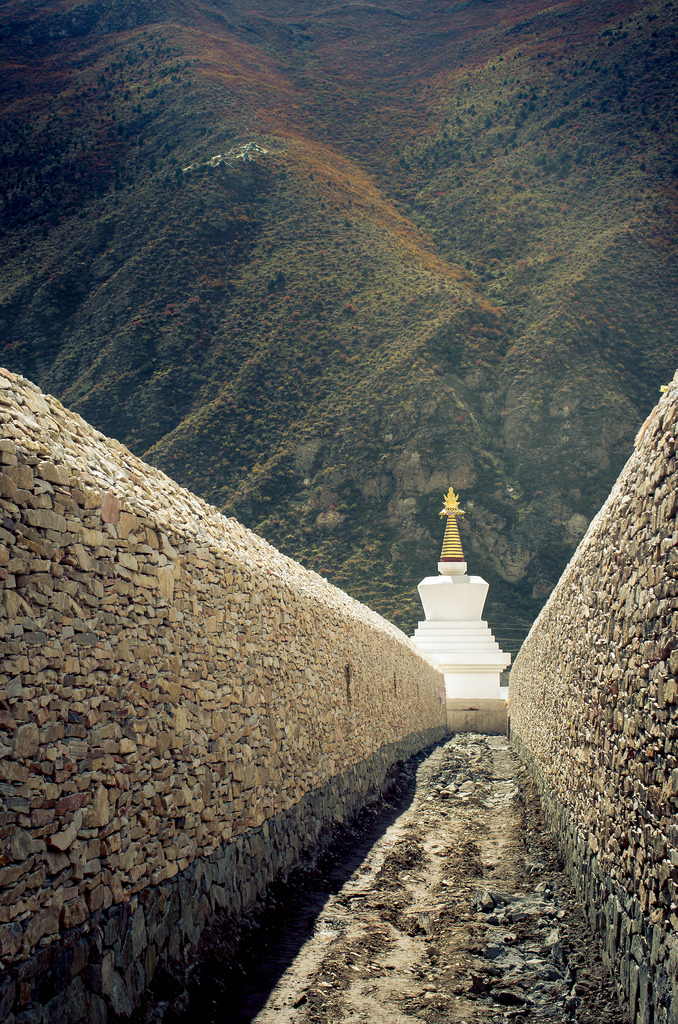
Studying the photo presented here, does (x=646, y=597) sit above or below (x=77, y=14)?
below

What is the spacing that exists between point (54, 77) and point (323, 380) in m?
47.2

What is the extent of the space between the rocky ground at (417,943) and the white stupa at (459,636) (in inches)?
611

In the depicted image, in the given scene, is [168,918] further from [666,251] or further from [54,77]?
[54,77]

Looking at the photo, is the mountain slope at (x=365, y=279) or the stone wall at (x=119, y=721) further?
the mountain slope at (x=365, y=279)

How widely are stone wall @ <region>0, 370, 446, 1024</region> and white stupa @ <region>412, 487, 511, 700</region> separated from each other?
1791 centimetres

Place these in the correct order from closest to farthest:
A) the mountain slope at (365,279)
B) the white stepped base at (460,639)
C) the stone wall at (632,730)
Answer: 1. the stone wall at (632,730)
2. the white stepped base at (460,639)
3. the mountain slope at (365,279)

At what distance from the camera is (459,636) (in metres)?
27.2

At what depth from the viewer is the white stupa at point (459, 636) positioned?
82.3 ft

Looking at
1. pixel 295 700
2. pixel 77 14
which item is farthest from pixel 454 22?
pixel 295 700

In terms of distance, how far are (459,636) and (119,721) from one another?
23.4 metres

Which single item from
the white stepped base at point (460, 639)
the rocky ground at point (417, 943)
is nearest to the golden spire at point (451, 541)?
the white stepped base at point (460, 639)

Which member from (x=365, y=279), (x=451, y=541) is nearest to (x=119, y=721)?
(x=451, y=541)

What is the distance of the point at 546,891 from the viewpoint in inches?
269

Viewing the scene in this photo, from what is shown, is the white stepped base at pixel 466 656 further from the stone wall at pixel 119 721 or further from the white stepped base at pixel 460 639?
the stone wall at pixel 119 721
